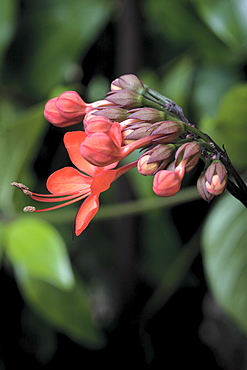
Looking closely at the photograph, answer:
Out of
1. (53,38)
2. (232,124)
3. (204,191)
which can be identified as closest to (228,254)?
(232,124)

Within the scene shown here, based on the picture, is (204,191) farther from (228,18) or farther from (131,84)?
(228,18)

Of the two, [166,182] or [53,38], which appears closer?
[166,182]

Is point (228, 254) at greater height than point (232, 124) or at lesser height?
lesser

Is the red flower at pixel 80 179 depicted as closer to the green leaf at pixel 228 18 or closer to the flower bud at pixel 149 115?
the flower bud at pixel 149 115

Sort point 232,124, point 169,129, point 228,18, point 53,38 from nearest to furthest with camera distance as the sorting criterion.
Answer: point 169,129 < point 232,124 < point 228,18 < point 53,38

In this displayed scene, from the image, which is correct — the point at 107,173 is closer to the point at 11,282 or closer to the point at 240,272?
the point at 240,272

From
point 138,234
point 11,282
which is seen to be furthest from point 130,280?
point 11,282

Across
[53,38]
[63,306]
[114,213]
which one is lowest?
[63,306]
